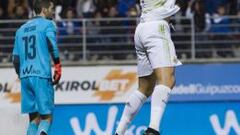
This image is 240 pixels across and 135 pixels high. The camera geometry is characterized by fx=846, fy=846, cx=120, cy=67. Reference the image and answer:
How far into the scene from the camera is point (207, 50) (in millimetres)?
17141

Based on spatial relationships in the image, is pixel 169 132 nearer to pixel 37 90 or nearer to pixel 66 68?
pixel 66 68

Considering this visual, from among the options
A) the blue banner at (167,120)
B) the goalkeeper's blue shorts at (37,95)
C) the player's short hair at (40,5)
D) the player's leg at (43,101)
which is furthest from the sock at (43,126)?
the blue banner at (167,120)

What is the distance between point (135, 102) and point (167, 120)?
19.9 feet

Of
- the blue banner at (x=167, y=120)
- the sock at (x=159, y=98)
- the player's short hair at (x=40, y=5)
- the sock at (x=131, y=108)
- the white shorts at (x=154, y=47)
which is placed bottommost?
the blue banner at (x=167, y=120)

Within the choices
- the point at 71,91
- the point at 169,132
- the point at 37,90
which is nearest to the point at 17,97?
the point at 71,91

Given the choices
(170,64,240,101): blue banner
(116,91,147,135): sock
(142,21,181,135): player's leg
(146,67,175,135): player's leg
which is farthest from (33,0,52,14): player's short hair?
(170,64,240,101): blue banner

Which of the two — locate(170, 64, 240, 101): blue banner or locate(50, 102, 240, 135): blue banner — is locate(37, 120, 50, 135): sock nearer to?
locate(50, 102, 240, 135): blue banner

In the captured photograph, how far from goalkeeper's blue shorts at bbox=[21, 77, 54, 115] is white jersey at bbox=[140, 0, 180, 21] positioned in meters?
1.76

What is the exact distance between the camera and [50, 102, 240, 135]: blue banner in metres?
14.6

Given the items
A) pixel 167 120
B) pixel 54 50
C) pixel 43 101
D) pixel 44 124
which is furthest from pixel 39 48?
pixel 167 120

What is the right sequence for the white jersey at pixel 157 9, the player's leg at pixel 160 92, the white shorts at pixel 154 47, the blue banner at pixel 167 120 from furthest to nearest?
the blue banner at pixel 167 120, the white jersey at pixel 157 9, the white shorts at pixel 154 47, the player's leg at pixel 160 92

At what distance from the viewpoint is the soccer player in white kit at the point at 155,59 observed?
848cm

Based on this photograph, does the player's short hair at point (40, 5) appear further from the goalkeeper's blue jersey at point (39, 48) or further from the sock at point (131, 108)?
the sock at point (131, 108)

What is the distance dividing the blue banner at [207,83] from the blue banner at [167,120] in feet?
3.35
